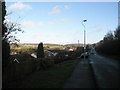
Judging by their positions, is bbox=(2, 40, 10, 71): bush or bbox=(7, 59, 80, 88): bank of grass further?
bbox=(2, 40, 10, 71): bush

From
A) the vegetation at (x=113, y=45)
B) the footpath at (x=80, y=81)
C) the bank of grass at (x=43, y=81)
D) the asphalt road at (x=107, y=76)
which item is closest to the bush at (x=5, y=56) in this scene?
the bank of grass at (x=43, y=81)

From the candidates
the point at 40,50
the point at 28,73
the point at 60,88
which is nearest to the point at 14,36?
the point at 28,73

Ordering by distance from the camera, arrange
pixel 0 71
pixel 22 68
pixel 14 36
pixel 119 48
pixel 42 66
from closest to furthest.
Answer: pixel 0 71
pixel 22 68
pixel 14 36
pixel 42 66
pixel 119 48

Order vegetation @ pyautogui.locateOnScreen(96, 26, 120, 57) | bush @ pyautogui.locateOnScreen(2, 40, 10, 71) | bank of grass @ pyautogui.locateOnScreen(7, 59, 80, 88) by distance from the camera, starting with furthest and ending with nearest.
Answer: vegetation @ pyautogui.locateOnScreen(96, 26, 120, 57), bush @ pyautogui.locateOnScreen(2, 40, 10, 71), bank of grass @ pyautogui.locateOnScreen(7, 59, 80, 88)

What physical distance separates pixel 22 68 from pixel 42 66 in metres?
7.86

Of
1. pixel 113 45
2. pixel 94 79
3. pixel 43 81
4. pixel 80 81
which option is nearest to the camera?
pixel 43 81

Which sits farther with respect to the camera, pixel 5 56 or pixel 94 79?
pixel 94 79

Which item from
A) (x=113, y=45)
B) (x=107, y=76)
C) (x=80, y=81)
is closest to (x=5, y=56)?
(x=80, y=81)

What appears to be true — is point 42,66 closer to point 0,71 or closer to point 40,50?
point 0,71

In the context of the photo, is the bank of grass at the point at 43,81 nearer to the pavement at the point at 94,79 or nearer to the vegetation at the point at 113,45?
the pavement at the point at 94,79

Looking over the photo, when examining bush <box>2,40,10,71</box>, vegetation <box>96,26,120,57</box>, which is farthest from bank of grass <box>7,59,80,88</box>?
vegetation <box>96,26,120,57</box>

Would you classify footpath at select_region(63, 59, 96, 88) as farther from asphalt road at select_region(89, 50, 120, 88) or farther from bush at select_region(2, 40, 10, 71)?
bush at select_region(2, 40, 10, 71)

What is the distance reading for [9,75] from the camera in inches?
→ 441

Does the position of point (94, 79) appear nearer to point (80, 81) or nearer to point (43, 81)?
point (80, 81)
